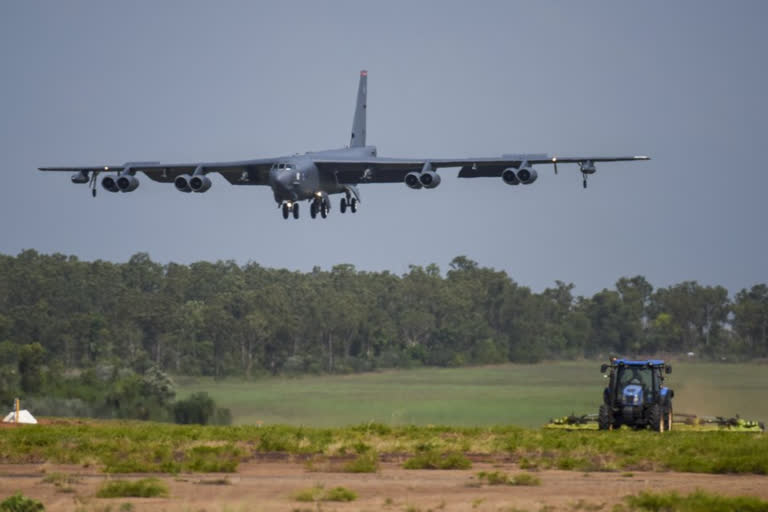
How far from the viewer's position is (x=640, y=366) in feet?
108

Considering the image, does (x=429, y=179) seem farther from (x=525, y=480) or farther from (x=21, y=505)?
(x=21, y=505)

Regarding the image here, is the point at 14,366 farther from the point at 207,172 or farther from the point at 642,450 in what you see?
the point at 642,450

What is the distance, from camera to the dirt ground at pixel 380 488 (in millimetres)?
18609

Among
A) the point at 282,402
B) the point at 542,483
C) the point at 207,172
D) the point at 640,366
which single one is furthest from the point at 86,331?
the point at 542,483

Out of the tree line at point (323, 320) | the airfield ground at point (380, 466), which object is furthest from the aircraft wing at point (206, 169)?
the tree line at point (323, 320)

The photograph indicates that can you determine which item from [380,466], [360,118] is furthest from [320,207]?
[380,466]

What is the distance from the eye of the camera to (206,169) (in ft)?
164

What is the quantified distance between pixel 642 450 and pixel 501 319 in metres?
83.6

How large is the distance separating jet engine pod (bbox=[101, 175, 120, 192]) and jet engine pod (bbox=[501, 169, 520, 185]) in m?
14.6

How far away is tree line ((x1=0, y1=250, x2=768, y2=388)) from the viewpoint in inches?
3378

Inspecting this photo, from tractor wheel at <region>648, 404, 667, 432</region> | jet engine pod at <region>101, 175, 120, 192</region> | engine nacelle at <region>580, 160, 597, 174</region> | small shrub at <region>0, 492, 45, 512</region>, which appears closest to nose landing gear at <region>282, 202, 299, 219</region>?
jet engine pod at <region>101, 175, 120, 192</region>

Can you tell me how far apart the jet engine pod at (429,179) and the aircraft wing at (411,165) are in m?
0.83

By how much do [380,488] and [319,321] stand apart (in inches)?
2892

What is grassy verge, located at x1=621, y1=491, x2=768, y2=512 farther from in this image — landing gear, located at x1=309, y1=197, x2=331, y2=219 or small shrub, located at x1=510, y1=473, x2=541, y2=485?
landing gear, located at x1=309, y1=197, x2=331, y2=219
